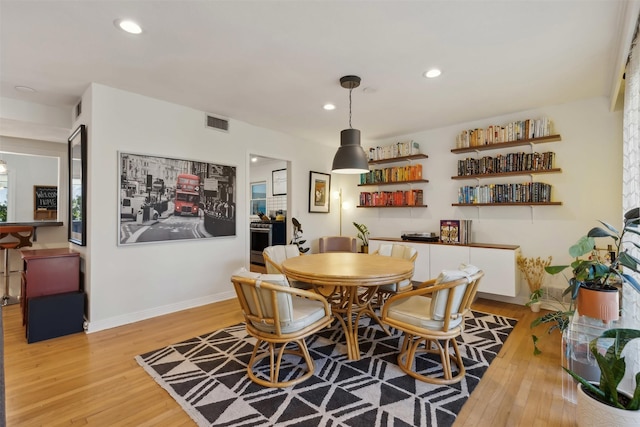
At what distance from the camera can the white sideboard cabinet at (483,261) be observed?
373 centimetres

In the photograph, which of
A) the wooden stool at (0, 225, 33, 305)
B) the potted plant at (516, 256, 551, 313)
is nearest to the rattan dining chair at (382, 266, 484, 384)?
the potted plant at (516, 256, 551, 313)

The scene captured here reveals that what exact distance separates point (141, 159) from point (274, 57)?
75.7 inches

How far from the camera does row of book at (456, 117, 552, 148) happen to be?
371cm

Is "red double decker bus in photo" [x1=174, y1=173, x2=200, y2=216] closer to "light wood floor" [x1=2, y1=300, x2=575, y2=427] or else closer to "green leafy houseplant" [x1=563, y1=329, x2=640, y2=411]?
"light wood floor" [x1=2, y1=300, x2=575, y2=427]

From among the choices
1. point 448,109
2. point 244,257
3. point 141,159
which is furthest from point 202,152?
point 448,109

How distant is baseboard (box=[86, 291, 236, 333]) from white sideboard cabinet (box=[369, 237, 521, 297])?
2.78 metres

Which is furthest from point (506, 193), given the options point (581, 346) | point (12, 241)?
point (12, 241)

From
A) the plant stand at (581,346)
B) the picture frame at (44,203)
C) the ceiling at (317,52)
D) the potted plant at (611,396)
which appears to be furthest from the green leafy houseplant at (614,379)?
the picture frame at (44,203)

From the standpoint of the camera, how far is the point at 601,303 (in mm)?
1910

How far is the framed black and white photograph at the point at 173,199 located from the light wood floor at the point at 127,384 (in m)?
1.09

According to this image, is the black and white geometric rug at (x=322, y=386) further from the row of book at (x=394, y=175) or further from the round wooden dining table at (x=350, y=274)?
the row of book at (x=394, y=175)

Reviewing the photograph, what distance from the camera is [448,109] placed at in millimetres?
3828

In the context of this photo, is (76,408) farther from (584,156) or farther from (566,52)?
(584,156)

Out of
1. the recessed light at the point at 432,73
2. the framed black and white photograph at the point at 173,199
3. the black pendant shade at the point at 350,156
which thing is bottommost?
the framed black and white photograph at the point at 173,199
